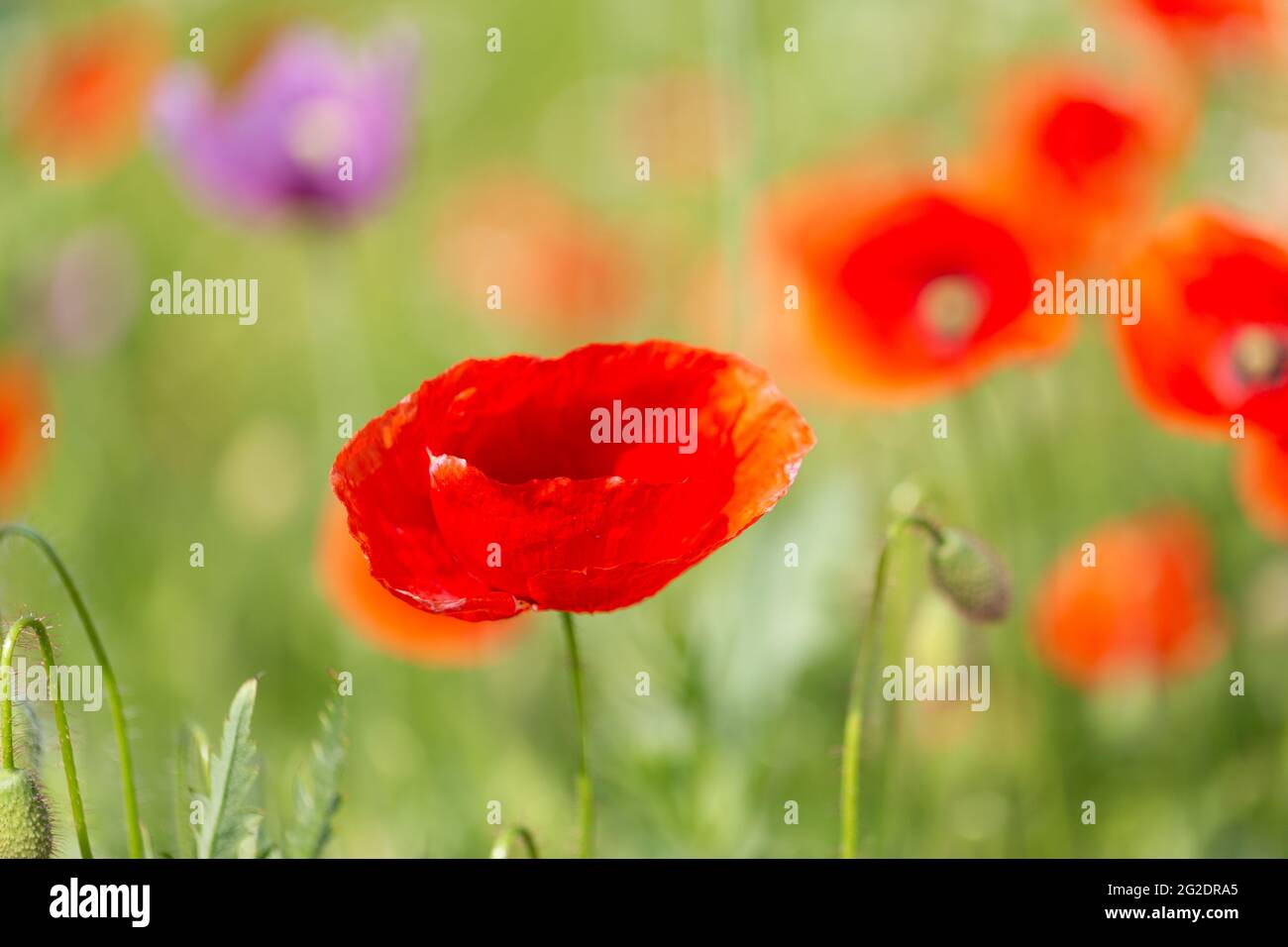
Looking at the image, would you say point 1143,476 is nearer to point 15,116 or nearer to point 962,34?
point 962,34

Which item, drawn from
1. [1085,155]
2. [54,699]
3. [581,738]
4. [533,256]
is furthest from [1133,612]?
[533,256]

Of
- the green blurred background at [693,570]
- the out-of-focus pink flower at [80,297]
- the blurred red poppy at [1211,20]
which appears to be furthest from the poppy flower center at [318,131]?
the blurred red poppy at [1211,20]

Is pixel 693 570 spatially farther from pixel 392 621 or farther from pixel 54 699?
pixel 54 699

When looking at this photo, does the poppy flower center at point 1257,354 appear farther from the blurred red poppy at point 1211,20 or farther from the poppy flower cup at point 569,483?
the blurred red poppy at point 1211,20

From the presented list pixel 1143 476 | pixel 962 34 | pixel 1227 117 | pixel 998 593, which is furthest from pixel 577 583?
pixel 962 34

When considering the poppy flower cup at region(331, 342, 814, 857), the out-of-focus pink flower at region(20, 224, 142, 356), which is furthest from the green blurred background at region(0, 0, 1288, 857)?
the poppy flower cup at region(331, 342, 814, 857)

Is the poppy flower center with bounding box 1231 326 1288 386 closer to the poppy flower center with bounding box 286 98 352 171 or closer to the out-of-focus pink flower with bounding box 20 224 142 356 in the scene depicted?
the poppy flower center with bounding box 286 98 352 171
